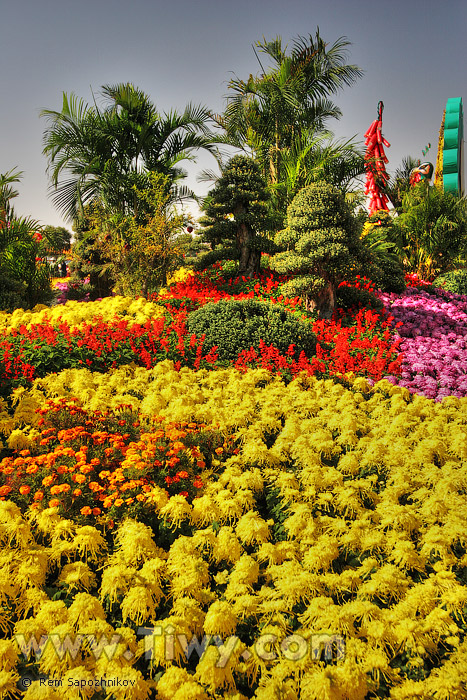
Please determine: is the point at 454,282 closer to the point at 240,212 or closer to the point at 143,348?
the point at 240,212

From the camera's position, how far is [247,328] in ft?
21.4

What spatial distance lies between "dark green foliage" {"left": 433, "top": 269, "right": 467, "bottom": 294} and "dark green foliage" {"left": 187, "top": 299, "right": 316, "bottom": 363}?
7.65 m

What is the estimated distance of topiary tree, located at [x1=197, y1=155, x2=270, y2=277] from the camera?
10.7 metres

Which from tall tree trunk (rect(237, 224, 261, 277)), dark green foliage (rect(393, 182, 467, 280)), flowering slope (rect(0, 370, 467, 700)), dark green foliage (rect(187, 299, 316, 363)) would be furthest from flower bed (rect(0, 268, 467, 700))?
dark green foliage (rect(393, 182, 467, 280))

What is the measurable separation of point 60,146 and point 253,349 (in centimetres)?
839

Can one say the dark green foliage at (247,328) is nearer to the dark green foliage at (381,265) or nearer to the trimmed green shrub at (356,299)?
the dark green foliage at (381,265)

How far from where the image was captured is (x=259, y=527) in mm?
2865

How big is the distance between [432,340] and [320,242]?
2.71m

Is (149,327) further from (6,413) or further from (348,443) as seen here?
(348,443)

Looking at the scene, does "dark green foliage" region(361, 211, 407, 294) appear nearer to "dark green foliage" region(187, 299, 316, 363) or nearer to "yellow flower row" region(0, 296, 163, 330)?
"dark green foliage" region(187, 299, 316, 363)

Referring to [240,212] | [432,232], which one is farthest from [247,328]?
[432,232]

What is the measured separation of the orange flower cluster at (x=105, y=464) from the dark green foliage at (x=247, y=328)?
225cm

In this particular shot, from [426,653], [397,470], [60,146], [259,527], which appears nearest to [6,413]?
[259,527]

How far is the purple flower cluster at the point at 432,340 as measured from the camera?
6020mm
